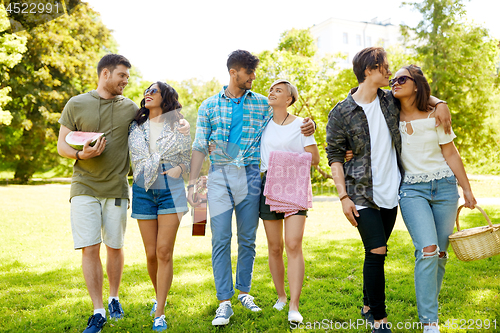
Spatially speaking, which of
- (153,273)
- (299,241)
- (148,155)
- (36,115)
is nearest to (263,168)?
(299,241)

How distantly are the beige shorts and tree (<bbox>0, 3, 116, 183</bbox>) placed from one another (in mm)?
19878

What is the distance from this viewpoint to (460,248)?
10.4 ft

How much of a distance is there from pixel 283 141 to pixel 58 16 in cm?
2252

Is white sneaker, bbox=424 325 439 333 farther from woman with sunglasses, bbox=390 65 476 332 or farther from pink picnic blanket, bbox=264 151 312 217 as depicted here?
pink picnic blanket, bbox=264 151 312 217

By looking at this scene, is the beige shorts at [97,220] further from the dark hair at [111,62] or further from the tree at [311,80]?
the tree at [311,80]

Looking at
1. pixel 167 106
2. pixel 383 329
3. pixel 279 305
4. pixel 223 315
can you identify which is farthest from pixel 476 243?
pixel 167 106

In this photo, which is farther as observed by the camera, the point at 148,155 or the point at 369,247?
the point at 148,155

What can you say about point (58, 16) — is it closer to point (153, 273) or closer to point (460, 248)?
point (153, 273)

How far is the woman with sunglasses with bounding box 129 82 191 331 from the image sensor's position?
12.0 feet

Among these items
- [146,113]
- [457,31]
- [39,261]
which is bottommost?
[39,261]

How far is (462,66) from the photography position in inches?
700

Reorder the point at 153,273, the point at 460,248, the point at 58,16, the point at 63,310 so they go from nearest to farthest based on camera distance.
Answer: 1. the point at 460,248
2. the point at 153,273
3. the point at 63,310
4. the point at 58,16

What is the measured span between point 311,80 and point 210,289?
13.0m

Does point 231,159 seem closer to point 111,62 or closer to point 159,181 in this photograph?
point 159,181
